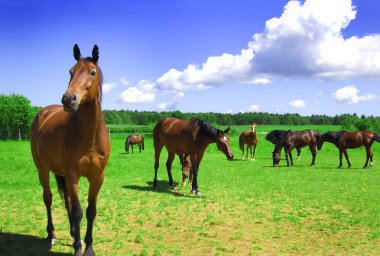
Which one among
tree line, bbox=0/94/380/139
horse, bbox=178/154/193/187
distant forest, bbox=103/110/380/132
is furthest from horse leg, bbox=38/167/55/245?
distant forest, bbox=103/110/380/132

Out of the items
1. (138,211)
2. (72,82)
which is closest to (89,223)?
(72,82)

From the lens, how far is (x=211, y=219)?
25.6 feet

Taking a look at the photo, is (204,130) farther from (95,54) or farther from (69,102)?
(69,102)

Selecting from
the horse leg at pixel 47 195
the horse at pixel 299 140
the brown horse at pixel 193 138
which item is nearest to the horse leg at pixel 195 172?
the brown horse at pixel 193 138

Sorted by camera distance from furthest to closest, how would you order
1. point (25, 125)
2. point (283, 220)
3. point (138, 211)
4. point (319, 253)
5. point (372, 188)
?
point (25, 125), point (372, 188), point (138, 211), point (283, 220), point (319, 253)

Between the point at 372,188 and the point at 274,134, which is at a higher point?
the point at 274,134

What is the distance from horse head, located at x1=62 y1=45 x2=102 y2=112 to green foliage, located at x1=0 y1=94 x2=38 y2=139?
53.6m

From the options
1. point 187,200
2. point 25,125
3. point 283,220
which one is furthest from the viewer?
point 25,125

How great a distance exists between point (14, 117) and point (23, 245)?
5252 cm

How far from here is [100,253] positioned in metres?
5.52

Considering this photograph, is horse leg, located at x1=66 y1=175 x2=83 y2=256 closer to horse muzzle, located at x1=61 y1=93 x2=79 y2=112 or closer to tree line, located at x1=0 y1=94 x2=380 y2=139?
horse muzzle, located at x1=61 y1=93 x2=79 y2=112

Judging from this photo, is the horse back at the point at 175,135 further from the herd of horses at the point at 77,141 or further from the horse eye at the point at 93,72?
the horse eye at the point at 93,72

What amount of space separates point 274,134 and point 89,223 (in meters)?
20.3

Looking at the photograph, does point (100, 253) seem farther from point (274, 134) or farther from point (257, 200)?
point (274, 134)
